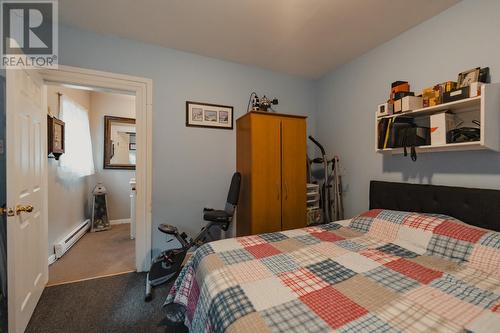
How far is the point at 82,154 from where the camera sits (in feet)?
11.6

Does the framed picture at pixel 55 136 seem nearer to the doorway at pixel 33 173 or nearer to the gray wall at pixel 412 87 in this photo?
the doorway at pixel 33 173

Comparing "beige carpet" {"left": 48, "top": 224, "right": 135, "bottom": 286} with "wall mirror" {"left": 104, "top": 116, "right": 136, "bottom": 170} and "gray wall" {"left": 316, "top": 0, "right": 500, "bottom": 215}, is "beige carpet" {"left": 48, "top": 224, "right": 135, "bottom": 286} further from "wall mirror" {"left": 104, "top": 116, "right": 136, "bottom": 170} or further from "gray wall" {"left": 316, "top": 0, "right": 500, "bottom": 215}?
"gray wall" {"left": 316, "top": 0, "right": 500, "bottom": 215}

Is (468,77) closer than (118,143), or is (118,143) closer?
(468,77)

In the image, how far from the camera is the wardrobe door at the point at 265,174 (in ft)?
8.13

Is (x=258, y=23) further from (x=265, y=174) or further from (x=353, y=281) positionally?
(x=353, y=281)

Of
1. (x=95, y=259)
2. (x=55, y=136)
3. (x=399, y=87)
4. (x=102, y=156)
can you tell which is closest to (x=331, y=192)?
(x=399, y=87)

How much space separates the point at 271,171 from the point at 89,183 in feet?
11.9

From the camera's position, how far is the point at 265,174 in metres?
2.53

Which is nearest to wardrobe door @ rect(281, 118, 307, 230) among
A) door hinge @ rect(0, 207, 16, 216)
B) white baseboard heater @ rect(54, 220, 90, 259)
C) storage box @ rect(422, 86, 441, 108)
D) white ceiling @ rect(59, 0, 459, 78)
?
white ceiling @ rect(59, 0, 459, 78)

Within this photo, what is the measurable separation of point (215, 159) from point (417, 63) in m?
2.36

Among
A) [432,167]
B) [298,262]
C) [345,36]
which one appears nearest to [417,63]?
[345,36]

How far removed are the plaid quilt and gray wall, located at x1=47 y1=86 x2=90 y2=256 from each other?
2.32 meters

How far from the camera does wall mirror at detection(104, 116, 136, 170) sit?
13.8ft

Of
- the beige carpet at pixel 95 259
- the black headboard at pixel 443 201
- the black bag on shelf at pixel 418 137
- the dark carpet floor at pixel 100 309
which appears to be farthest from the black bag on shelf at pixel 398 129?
the beige carpet at pixel 95 259
